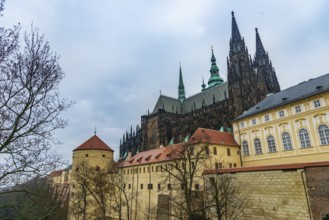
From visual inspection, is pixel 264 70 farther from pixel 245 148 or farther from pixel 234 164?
pixel 234 164

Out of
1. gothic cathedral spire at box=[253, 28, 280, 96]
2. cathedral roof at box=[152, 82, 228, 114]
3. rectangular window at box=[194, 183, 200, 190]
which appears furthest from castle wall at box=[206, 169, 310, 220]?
cathedral roof at box=[152, 82, 228, 114]

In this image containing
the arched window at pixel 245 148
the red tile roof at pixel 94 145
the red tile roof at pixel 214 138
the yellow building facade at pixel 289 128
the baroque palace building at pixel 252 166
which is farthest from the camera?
the red tile roof at pixel 94 145

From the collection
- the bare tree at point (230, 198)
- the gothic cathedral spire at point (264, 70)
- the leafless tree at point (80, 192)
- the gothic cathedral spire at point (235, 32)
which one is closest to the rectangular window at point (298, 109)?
the bare tree at point (230, 198)

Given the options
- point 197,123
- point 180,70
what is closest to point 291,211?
A: point 197,123

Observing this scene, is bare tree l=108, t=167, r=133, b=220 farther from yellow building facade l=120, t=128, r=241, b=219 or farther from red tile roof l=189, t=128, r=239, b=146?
red tile roof l=189, t=128, r=239, b=146

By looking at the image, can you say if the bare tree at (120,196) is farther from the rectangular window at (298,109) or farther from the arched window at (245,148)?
the rectangular window at (298,109)

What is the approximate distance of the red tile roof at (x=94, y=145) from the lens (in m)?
40.6

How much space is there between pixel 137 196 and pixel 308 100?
91.2 ft

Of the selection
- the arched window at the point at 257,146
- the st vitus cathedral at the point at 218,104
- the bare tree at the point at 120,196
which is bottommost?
the bare tree at the point at 120,196

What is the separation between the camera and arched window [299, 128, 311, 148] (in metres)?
24.8

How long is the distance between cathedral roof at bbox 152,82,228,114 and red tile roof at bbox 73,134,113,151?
86.8 ft

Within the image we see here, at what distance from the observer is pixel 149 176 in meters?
35.3

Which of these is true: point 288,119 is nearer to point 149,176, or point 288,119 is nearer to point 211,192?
point 211,192

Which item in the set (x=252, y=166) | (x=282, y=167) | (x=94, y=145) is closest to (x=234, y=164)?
(x=252, y=166)
